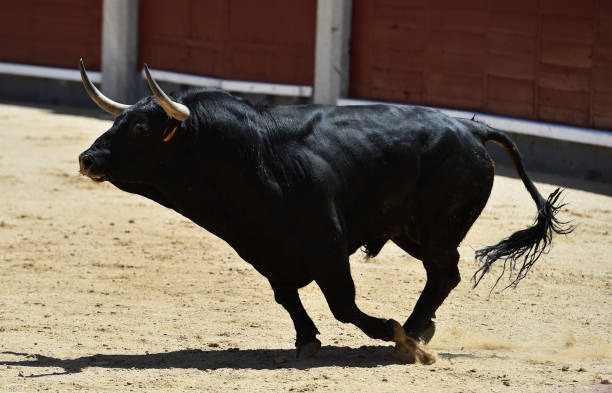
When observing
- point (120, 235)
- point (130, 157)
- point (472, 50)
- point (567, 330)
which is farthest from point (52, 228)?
point (472, 50)

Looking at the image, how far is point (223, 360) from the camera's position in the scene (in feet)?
13.7

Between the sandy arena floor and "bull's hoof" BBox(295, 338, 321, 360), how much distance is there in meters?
0.04

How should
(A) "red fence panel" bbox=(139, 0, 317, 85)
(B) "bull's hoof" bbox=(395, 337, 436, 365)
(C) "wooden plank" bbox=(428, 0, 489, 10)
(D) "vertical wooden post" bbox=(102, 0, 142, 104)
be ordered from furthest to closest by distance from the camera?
(D) "vertical wooden post" bbox=(102, 0, 142, 104) → (A) "red fence panel" bbox=(139, 0, 317, 85) → (C) "wooden plank" bbox=(428, 0, 489, 10) → (B) "bull's hoof" bbox=(395, 337, 436, 365)

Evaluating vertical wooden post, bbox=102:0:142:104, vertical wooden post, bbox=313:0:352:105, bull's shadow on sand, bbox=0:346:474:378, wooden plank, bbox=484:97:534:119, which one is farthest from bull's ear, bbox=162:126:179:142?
vertical wooden post, bbox=102:0:142:104

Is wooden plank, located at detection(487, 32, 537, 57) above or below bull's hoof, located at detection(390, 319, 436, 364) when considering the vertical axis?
above

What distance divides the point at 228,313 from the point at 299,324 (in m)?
0.79

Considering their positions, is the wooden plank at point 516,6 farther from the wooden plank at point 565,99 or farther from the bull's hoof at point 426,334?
the bull's hoof at point 426,334

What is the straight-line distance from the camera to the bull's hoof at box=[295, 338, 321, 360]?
13.7 feet

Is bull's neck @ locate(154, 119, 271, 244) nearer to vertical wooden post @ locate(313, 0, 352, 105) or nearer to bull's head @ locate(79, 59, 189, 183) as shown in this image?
bull's head @ locate(79, 59, 189, 183)

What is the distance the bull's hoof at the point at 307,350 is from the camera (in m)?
4.17

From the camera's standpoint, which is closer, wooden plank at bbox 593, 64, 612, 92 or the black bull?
the black bull

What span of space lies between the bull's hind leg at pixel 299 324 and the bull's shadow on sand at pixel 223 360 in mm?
37

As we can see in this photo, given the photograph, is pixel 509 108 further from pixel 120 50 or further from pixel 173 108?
pixel 173 108

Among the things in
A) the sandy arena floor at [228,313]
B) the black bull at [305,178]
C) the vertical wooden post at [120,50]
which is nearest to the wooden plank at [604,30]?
the sandy arena floor at [228,313]
